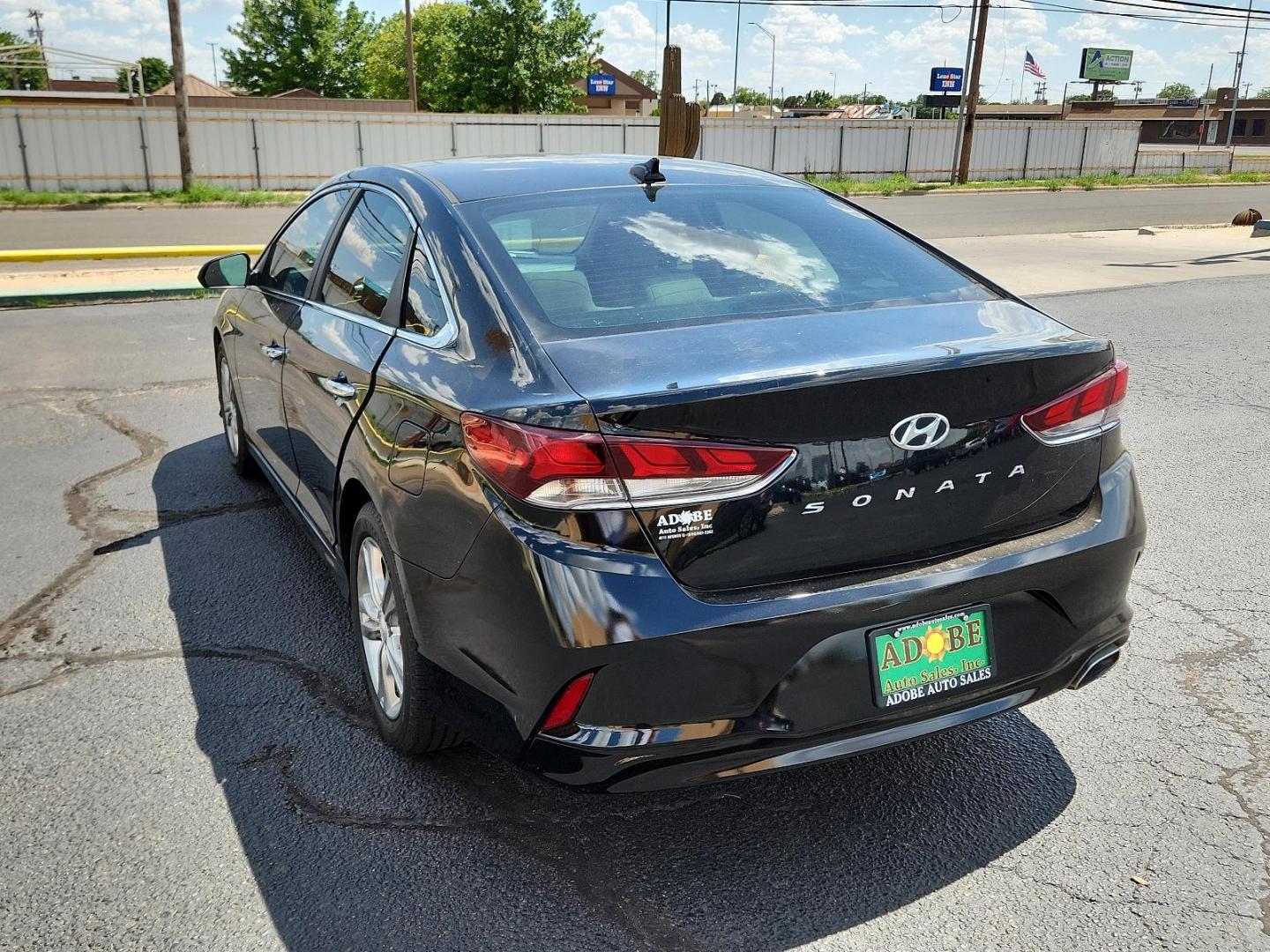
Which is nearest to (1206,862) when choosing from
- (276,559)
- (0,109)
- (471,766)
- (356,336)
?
(471,766)

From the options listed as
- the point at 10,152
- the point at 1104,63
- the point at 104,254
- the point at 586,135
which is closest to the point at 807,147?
the point at 586,135

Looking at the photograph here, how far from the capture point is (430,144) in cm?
3497

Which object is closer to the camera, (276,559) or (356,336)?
(356,336)

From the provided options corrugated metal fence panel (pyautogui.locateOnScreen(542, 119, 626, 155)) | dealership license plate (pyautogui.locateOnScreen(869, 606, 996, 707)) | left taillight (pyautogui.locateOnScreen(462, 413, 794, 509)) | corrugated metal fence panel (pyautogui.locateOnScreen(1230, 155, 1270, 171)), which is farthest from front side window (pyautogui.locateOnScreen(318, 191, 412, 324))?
corrugated metal fence panel (pyautogui.locateOnScreen(1230, 155, 1270, 171))

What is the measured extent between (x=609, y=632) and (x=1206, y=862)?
5.33 feet

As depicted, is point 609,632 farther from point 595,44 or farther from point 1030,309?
point 595,44

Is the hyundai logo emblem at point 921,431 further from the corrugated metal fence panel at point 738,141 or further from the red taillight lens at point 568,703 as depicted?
the corrugated metal fence panel at point 738,141

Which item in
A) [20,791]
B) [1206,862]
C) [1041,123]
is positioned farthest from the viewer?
[1041,123]

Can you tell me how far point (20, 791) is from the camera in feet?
9.87

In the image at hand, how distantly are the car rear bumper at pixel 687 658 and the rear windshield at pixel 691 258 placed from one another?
0.66 m

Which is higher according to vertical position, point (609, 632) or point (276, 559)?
point (609, 632)

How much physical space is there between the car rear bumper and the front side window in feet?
3.88

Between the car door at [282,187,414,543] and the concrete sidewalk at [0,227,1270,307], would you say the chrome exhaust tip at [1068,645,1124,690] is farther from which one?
the concrete sidewalk at [0,227,1270,307]

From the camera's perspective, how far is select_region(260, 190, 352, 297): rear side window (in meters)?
4.13
